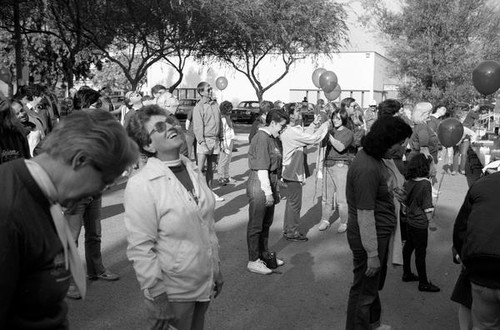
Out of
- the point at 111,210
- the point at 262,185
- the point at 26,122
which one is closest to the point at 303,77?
the point at 111,210

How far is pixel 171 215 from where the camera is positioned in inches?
105

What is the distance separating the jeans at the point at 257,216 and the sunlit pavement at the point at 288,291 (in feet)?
0.99

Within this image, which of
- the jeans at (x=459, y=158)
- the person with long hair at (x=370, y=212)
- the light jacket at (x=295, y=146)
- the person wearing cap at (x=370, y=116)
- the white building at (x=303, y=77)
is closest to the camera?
the person with long hair at (x=370, y=212)

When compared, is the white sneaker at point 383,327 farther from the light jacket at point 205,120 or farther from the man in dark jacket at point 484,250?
the light jacket at point 205,120

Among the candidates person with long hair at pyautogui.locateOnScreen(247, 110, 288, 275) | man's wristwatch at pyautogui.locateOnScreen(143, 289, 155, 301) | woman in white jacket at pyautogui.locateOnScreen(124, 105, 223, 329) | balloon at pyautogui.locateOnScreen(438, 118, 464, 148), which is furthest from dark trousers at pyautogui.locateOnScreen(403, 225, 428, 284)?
balloon at pyautogui.locateOnScreen(438, 118, 464, 148)

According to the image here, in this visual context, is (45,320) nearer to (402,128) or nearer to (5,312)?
(5,312)

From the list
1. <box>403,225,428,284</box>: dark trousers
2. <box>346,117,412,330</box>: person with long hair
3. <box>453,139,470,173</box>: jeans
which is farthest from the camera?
<box>453,139,470,173</box>: jeans

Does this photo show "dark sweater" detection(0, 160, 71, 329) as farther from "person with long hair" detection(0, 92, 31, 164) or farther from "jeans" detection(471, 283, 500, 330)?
"person with long hair" detection(0, 92, 31, 164)

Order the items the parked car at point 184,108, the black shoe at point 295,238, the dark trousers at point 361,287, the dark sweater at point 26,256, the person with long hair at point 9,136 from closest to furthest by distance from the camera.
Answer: the dark sweater at point 26,256 < the dark trousers at point 361,287 < the person with long hair at point 9,136 < the black shoe at point 295,238 < the parked car at point 184,108

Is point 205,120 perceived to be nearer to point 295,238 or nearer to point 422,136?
point 295,238

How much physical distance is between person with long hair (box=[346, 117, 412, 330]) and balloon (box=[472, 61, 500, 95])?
20.0 feet

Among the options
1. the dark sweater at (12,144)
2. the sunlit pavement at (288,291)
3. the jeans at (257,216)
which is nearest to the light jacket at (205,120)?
the sunlit pavement at (288,291)

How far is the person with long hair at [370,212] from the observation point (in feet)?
11.9

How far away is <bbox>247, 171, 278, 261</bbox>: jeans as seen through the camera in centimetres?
559
